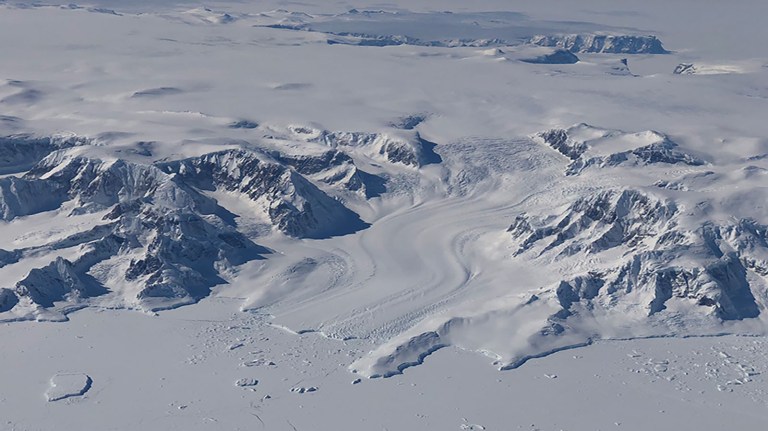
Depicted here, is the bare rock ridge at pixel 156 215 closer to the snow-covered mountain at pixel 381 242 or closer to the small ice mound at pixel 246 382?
the snow-covered mountain at pixel 381 242

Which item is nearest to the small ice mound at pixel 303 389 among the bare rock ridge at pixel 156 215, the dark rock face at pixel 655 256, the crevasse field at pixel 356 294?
the crevasse field at pixel 356 294

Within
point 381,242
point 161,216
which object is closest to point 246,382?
point 161,216

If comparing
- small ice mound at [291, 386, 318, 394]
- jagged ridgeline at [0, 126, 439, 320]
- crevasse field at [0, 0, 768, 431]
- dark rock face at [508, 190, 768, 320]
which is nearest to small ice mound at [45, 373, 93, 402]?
crevasse field at [0, 0, 768, 431]

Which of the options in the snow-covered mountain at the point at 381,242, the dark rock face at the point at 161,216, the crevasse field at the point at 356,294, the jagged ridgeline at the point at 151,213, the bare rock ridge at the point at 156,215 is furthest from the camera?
the dark rock face at the point at 161,216

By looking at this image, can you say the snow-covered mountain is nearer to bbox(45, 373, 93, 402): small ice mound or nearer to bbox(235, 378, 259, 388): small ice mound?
bbox(235, 378, 259, 388): small ice mound

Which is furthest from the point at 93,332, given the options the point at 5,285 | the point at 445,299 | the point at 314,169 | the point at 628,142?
the point at 628,142

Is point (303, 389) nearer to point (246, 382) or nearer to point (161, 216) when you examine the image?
point (246, 382)
